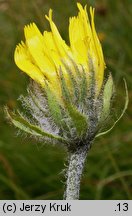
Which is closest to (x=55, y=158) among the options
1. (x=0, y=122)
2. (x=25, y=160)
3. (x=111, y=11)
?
(x=25, y=160)

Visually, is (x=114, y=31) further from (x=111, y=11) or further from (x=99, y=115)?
(x=99, y=115)

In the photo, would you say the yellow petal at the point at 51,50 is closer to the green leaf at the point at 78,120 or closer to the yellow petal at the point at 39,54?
the yellow petal at the point at 39,54

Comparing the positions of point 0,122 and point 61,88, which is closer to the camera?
point 61,88

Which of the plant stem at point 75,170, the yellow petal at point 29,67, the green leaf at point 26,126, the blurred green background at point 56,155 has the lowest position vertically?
the plant stem at point 75,170

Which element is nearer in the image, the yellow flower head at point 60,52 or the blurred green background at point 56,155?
the yellow flower head at point 60,52

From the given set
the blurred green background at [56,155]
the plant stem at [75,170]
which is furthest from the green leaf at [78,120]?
the blurred green background at [56,155]

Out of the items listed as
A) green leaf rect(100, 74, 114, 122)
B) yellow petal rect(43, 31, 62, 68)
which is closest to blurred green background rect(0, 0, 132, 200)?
green leaf rect(100, 74, 114, 122)

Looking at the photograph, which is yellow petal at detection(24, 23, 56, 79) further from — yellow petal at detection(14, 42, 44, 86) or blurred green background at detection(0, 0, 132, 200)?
blurred green background at detection(0, 0, 132, 200)
